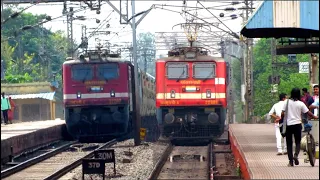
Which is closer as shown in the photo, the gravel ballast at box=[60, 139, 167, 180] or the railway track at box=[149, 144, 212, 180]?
the gravel ballast at box=[60, 139, 167, 180]

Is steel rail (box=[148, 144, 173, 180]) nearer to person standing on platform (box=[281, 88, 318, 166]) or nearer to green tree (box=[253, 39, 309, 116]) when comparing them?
person standing on platform (box=[281, 88, 318, 166])

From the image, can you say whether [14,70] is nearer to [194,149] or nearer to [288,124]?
[194,149]

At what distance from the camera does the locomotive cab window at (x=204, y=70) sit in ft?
87.2

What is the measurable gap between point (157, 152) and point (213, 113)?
7.25ft

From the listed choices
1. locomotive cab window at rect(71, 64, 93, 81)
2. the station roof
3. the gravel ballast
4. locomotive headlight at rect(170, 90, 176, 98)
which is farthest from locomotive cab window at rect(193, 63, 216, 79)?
the station roof

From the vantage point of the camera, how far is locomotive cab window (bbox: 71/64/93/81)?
29.1 meters

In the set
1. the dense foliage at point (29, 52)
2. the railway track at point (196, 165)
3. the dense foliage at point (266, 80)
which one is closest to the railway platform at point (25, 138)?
the railway track at point (196, 165)

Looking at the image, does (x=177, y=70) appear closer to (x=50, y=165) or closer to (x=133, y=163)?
(x=133, y=163)

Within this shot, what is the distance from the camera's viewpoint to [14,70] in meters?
Answer: 79.4

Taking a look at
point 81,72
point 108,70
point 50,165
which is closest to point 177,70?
Result: point 108,70

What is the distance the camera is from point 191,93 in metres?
26.4

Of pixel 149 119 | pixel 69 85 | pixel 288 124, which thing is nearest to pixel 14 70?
pixel 149 119

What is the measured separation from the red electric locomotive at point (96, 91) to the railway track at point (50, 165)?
101 cm

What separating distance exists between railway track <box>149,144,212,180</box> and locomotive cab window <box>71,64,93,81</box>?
4.16 metres
